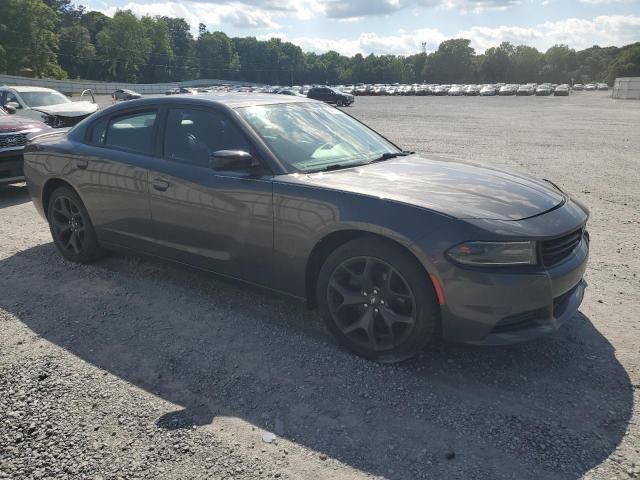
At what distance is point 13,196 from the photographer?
8.53m

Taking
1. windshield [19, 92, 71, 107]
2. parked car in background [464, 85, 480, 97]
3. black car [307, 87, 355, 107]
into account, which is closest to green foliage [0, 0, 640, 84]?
parked car in background [464, 85, 480, 97]

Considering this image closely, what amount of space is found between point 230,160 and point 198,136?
0.76 meters

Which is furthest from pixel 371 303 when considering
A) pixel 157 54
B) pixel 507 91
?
pixel 157 54

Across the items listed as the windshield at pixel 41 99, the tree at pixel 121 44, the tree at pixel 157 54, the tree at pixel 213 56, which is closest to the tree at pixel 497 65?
the tree at pixel 213 56

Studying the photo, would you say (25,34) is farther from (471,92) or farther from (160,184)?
(160,184)

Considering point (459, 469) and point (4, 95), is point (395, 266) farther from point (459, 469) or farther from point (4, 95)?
point (4, 95)

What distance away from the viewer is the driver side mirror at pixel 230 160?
3.52 meters

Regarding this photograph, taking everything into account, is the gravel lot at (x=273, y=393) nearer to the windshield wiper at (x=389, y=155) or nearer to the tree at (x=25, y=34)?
the windshield wiper at (x=389, y=155)

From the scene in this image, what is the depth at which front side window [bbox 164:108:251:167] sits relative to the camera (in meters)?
3.92

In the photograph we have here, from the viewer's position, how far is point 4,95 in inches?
530

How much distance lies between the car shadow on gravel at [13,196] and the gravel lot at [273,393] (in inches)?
150

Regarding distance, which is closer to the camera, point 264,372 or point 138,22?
point 264,372

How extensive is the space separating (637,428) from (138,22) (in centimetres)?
12592

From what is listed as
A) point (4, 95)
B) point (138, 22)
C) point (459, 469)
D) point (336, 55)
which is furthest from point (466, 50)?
point (459, 469)
